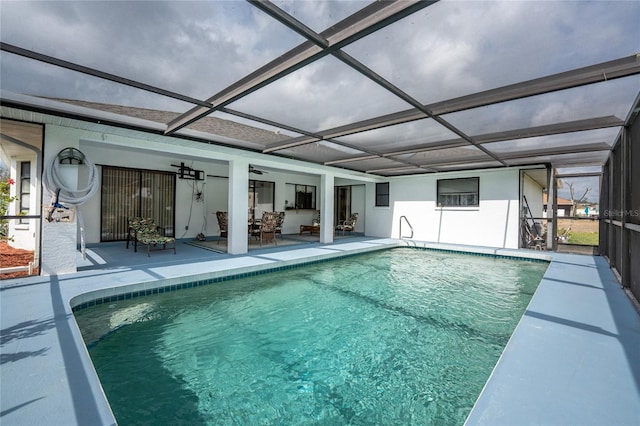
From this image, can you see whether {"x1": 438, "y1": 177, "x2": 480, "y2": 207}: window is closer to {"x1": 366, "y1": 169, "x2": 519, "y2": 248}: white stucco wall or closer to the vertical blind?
{"x1": 366, "y1": 169, "x2": 519, "y2": 248}: white stucco wall

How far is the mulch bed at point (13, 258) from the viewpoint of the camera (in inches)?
185

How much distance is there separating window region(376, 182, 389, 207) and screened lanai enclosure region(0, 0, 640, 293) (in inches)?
264

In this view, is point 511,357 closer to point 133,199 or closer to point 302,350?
point 302,350

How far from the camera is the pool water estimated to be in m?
2.17

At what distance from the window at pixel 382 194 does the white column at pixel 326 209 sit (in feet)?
10.3

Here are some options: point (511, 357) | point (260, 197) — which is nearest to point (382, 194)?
point (260, 197)

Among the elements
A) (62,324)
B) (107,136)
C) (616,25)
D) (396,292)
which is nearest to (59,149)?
(107,136)

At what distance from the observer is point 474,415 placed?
66.7 inches

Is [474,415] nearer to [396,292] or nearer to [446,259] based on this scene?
[396,292]

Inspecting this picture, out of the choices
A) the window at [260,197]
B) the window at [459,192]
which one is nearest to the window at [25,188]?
the window at [260,197]

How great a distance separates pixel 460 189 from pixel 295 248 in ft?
20.0

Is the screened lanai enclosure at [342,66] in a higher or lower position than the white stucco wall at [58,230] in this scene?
higher

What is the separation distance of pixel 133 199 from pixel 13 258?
9.77ft

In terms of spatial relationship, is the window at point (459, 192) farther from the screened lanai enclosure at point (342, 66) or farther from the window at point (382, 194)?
Answer: the screened lanai enclosure at point (342, 66)
